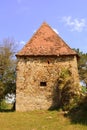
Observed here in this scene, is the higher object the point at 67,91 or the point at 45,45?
the point at 45,45

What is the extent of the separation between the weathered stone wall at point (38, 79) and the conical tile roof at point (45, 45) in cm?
46

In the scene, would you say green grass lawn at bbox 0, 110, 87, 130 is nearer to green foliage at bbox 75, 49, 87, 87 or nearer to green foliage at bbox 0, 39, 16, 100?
green foliage at bbox 0, 39, 16, 100

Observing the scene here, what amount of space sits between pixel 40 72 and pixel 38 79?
0.67 meters

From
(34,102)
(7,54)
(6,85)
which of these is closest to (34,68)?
(34,102)

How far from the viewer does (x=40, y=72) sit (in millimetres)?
26844

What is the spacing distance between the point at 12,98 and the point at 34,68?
7724mm

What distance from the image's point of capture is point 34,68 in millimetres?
26969

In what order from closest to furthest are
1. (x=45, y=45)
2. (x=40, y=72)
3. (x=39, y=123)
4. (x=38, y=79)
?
(x=39, y=123) → (x=38, y=79) → (x=40, y=72) → (x=45, y=45)

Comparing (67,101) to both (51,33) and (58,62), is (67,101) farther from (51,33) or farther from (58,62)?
(51,33)

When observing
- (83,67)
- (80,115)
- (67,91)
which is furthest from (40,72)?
(83,67)

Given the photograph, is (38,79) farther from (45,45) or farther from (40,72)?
(45,45)

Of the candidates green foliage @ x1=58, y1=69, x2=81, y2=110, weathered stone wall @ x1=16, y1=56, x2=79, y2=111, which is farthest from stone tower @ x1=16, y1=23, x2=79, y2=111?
green foliage @ x1=58, y1=69, x2=81, y2=110

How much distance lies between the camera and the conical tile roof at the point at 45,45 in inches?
1065

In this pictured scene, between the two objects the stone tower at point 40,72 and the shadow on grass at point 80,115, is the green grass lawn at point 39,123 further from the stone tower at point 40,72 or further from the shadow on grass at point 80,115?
the stone tower at point 40,72
